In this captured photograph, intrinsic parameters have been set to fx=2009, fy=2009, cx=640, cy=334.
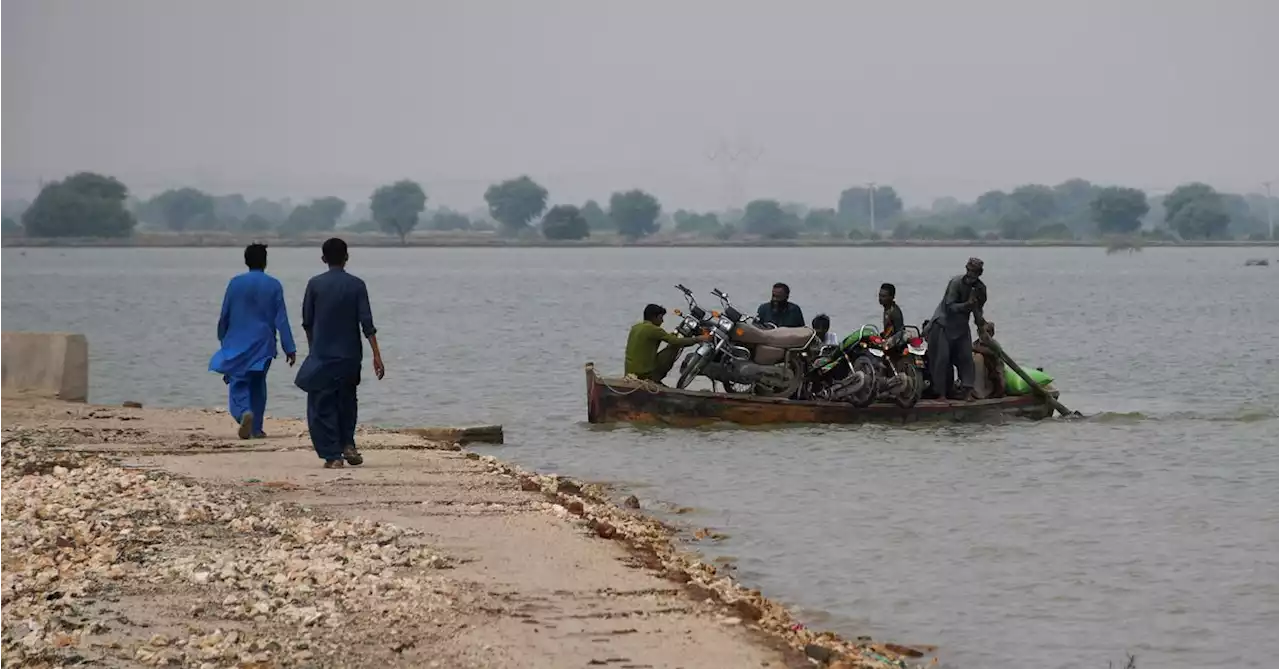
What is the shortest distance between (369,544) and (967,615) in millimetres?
3705

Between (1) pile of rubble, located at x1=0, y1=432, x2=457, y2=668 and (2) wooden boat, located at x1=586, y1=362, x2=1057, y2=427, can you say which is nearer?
(1) pile of rubble, located at x1=0, y1=432, x2=457, y2=668

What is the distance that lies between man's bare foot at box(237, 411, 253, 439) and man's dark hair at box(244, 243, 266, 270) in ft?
4.71

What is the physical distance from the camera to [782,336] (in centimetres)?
2080

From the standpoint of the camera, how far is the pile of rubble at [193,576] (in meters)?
8.34

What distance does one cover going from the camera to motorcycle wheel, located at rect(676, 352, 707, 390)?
68.7ft

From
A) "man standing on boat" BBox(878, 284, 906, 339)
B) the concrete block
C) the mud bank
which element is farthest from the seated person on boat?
the concrete block

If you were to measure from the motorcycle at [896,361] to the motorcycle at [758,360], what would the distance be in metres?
0.60

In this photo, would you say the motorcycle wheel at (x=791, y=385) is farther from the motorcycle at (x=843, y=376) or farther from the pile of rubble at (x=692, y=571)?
the pile of rubble at (x=692, y=571)

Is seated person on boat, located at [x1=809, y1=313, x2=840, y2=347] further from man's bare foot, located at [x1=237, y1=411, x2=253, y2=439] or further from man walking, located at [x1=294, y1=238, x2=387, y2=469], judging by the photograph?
man walking, located at [x1=294, y1=238, x2=387, y2=469]

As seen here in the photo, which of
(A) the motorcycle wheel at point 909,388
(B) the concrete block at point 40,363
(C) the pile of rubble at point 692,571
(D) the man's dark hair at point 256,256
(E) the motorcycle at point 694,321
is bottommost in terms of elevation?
(C) the pile of rubble at point 692,571

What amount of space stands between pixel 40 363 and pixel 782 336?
25.1ft

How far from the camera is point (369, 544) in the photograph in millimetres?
11109

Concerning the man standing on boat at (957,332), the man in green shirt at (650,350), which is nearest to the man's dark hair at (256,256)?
the man in green shirt at (650,350)

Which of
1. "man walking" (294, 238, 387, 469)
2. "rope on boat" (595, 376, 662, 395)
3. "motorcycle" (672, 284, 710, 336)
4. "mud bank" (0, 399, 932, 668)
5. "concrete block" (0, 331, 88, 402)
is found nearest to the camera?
"mud bank" (0, 399, 932, 668)
